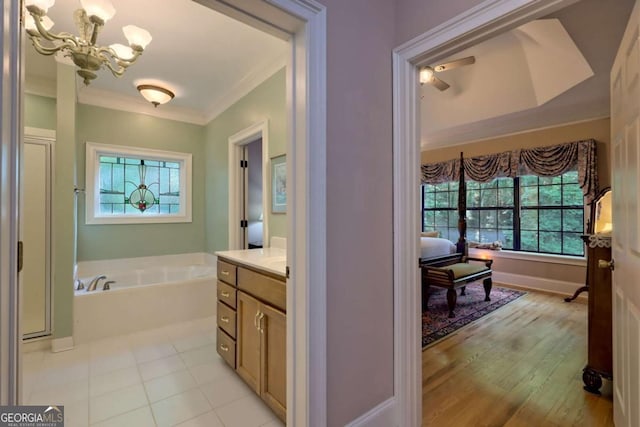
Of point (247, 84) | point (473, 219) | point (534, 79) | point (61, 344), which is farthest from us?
point (473, 219)

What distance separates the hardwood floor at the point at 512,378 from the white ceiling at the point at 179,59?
112 inches

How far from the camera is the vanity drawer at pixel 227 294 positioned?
2041 mm

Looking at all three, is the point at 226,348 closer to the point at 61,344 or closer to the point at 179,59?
the point at 61,344

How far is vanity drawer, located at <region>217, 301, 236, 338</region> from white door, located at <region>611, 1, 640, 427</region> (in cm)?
204

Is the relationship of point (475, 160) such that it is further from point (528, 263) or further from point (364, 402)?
point (364, 402)

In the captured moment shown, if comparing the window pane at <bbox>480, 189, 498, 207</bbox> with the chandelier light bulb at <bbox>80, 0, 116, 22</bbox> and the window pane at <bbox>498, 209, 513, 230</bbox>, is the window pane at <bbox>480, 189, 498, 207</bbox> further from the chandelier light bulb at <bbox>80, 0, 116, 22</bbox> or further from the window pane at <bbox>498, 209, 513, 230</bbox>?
the chandelier light bulb at <bbox>80, 0, 116, 22</bbox>

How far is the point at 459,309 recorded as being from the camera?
3.49 meters

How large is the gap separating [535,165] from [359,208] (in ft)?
14.3

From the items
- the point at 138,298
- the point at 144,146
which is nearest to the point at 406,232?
the point at 138,298

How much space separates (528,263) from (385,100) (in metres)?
4.50

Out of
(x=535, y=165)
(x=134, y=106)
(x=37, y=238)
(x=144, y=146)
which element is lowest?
(x=37, y=238)

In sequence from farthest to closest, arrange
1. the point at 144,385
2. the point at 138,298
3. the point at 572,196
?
the point at 572,196 < the point at 138,298 < the point at 144,385

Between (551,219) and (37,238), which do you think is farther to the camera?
(551,219)

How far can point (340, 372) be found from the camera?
1335 mm
